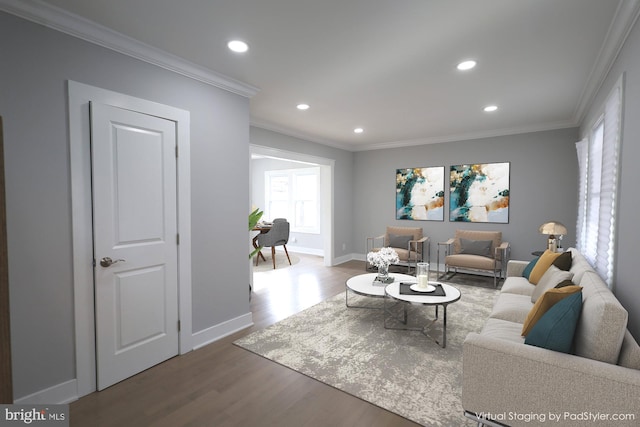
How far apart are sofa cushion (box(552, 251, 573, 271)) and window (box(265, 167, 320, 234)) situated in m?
5.37

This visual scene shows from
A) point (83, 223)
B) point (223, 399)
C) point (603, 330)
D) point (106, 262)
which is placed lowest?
point (223, 399)

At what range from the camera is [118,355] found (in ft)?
7.59

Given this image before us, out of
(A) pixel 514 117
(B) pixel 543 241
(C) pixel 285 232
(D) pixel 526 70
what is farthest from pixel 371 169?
(D) pixel 526 70

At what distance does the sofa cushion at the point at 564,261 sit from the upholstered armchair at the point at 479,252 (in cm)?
179

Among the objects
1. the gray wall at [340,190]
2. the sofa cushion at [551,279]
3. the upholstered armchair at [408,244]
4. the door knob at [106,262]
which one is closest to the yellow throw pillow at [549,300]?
the sofa cushion at [551,279]

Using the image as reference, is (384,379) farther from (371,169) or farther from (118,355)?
(371,169)

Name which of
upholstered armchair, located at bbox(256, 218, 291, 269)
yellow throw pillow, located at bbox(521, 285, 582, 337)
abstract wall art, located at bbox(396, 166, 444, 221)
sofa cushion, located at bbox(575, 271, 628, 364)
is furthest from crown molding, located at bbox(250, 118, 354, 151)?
sofa cushion, located at bbox(575, 271, 628, 364)

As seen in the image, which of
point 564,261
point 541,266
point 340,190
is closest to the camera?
point 564,261

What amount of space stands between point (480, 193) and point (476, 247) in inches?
39.3

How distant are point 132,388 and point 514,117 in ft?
17.5

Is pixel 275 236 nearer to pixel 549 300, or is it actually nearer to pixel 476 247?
pixel 476 247

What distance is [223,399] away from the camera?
212 cm

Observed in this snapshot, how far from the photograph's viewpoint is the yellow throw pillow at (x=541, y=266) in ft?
10.3

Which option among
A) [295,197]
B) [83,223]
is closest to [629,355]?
[83,223]
